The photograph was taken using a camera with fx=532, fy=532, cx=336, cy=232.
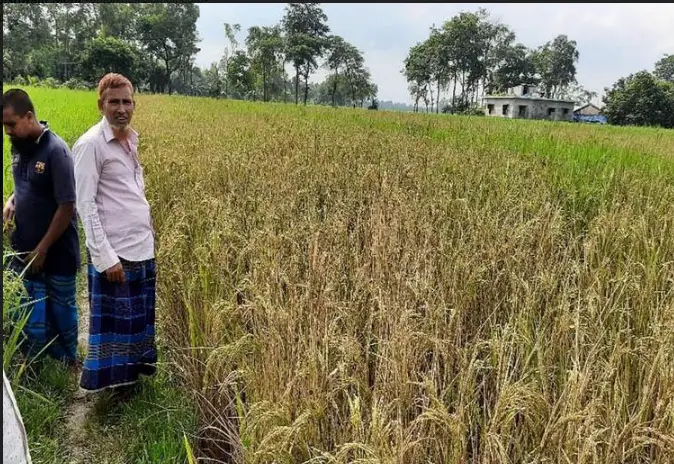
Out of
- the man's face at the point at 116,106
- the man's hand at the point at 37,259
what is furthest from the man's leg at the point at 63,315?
the man's face at the point at 116,106

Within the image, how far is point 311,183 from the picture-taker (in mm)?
4383

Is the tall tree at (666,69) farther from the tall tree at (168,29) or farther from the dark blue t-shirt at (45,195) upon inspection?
the dark blue t-shirt at (45,195)

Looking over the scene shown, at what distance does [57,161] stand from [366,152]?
13.8ft

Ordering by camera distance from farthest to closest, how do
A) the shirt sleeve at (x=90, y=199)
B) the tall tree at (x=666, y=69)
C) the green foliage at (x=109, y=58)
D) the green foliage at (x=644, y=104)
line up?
the tall tree at (x=666, y=69), the green foliage at (x=109, y=58), the green foliage at (x=644, y=104), the shirt sleeve at (x=90, y=199)

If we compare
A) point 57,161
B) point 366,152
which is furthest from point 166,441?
point 366,152

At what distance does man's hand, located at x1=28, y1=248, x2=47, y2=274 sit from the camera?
2.76 meters

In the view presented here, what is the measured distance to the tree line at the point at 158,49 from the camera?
44.7m

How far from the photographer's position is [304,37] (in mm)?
47719

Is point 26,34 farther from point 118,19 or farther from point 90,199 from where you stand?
point 90,199

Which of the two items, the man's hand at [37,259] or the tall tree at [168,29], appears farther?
the tall tree at [168,29]

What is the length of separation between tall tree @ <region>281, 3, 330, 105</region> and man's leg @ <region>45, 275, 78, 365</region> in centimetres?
4182

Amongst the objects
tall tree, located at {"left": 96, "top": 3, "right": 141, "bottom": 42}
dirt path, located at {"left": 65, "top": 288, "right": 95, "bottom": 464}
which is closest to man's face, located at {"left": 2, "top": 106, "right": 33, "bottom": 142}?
dirt path, located at {"left": 65, "top": 288, "right": 95, "bottom": 464}

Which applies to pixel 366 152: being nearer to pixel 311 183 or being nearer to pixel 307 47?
pixel 311 183

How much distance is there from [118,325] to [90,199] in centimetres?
63
